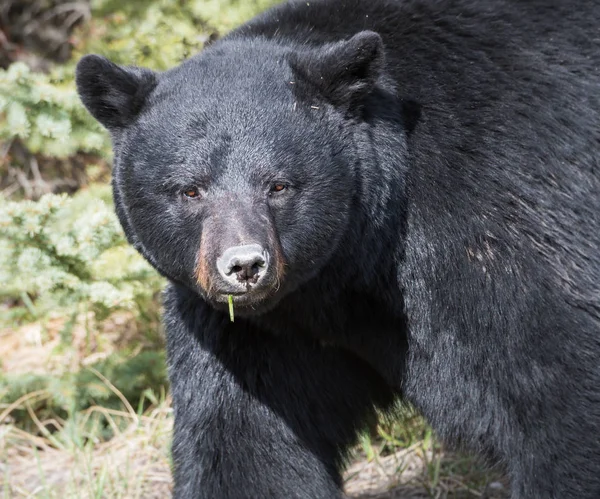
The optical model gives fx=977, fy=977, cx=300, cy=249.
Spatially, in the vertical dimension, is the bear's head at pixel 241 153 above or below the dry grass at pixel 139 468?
above

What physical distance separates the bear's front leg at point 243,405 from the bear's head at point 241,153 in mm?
373

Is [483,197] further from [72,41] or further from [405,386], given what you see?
[72,41]

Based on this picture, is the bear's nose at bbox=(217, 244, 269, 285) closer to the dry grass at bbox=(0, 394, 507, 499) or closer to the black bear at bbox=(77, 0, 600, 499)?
the black bear at bbox=(77, 0, 600, 499)

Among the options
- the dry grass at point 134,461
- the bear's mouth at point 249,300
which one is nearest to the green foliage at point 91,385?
the dry grass at point 134,461

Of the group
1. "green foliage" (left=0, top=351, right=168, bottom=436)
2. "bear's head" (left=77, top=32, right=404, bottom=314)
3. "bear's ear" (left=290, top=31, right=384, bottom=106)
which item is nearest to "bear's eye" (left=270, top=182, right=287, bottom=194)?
"bear's head" (left=77, top=32, right=404, bottom=314)

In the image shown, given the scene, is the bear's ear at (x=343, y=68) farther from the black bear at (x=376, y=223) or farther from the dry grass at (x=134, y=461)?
the dry grass at (x=134, y=461)

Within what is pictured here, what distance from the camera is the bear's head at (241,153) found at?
362 cm

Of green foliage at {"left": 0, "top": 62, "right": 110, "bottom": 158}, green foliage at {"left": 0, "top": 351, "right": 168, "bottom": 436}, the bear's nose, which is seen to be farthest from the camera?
green foliage at {"left": 0, "top": 351, "right": 168, "bottom": 436}

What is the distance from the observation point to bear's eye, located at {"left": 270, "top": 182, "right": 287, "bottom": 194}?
3674 millimetres

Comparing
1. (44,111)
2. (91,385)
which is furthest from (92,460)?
(44,111)

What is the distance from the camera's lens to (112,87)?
3.85m

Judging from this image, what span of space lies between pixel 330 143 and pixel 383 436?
2454 mm

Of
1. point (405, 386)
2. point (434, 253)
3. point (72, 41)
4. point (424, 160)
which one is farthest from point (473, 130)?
point (72, 41)

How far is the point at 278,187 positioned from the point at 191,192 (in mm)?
328
